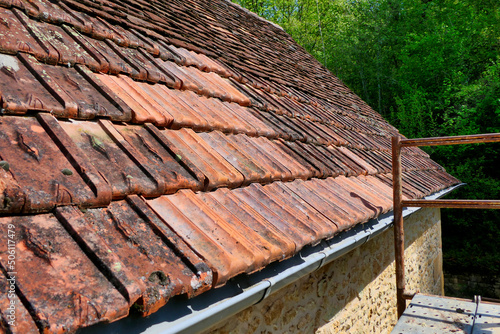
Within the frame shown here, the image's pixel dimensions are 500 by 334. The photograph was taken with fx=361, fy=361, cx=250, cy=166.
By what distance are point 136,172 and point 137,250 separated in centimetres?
40

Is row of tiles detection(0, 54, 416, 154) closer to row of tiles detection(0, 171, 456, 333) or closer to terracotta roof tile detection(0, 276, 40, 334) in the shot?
row of tiles detection(0, 171, 456, 333)

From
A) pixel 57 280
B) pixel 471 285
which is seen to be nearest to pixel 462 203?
pixel 57 280

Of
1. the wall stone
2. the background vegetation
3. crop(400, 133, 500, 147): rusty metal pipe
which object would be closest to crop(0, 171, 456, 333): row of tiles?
crop(400, 133, 500, 147): rusty metal pipe

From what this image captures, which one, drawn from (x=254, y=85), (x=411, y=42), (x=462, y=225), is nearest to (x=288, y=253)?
(x=254, y=85)

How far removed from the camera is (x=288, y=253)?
1.66m

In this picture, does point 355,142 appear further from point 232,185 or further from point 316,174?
point 232,185

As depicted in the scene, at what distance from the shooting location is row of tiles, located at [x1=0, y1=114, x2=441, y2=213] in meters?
1.09

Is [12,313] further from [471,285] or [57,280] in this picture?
[471,285]

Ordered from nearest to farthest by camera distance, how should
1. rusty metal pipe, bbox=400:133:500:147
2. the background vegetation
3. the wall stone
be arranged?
rusty metal pipe, bbox=400:133:500:147
the wall stone
the background vegetation

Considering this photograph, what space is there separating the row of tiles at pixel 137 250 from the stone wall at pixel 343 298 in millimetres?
476

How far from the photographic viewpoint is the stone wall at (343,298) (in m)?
2.09

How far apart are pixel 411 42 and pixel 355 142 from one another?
45.0 feet

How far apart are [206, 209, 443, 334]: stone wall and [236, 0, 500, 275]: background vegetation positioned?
914 centimetres

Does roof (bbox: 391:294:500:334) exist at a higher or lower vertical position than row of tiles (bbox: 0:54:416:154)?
lower
